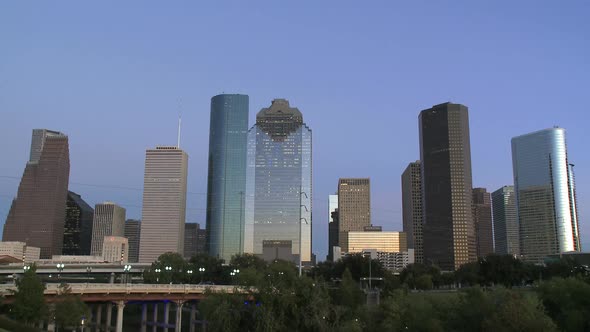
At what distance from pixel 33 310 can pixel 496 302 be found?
5506 cm

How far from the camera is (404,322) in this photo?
64.5 m

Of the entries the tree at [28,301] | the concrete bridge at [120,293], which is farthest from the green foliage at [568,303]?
the tree at [28,301]

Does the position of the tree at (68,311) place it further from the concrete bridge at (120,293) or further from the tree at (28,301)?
the tree at (28,301)

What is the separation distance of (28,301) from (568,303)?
65869mm

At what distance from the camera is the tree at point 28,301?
2704 inches

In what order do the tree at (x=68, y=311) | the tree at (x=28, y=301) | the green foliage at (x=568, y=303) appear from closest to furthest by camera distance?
the green foliage at (x=568, y=303)
the tree at (x=28, y=301)
the tree at (x=68, y=311)

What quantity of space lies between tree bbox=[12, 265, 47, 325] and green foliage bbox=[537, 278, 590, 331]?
6139 centimetres

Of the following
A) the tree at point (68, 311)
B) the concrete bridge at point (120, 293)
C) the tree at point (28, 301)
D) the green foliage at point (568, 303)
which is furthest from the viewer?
the concrete bridge at point (120, 293)

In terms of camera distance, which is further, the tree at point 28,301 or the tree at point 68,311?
the tree at point 68,311

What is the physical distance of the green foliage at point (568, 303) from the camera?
202 feet

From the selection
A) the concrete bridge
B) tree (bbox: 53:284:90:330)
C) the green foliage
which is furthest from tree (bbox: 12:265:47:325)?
the green foliage

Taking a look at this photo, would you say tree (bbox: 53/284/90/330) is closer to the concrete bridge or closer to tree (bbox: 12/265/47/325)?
the concrete bridge

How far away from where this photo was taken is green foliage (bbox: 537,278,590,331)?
202 ft

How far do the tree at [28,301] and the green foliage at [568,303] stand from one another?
61.4m
